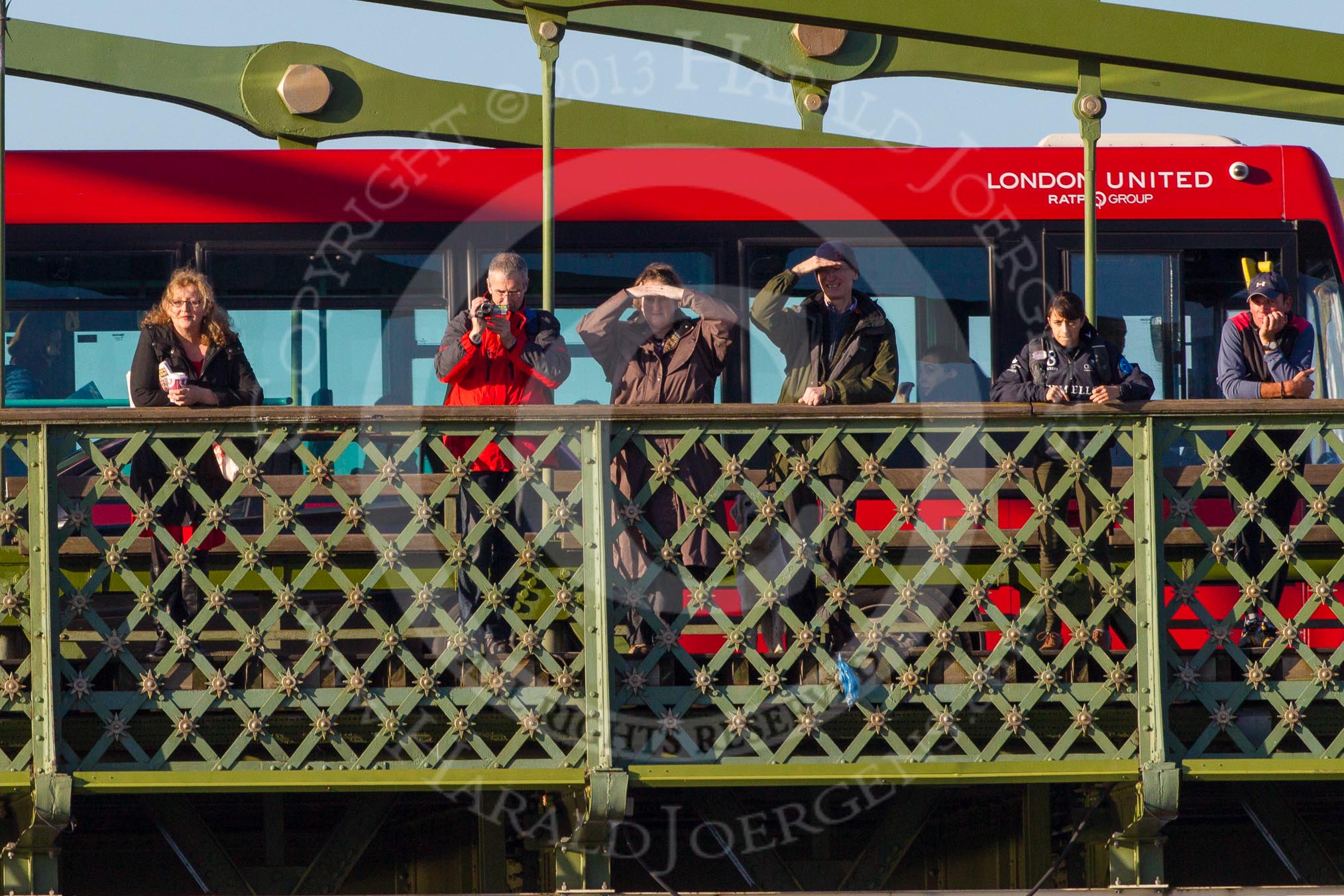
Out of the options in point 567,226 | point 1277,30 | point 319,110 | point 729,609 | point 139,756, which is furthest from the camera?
point 319,110

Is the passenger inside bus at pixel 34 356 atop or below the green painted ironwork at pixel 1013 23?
below

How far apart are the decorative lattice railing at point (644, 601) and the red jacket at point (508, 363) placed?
1.07 ft

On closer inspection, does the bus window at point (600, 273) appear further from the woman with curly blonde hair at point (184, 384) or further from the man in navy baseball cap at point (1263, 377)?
the man in navy baseball cap at point (1263, 377)

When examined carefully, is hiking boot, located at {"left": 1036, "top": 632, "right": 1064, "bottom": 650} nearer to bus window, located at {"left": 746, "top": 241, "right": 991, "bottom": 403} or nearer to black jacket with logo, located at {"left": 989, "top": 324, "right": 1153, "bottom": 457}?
black jacket with logo, located at {"left": 989, "top": 324, "right": 1153, "bottom": 457}

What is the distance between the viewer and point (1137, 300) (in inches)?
358

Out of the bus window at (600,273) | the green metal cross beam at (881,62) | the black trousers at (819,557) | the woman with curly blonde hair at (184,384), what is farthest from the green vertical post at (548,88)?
the green metal cross beam at (881,62)

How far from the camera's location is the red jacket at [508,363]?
20.8ft

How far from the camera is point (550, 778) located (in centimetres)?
593

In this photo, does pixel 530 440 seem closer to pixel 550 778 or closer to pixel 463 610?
pixel 463 610

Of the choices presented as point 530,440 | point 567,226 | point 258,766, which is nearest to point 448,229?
point 567,226

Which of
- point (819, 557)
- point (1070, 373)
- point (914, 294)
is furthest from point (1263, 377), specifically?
point (914, 294)

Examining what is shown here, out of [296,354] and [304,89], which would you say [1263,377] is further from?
[304,89]

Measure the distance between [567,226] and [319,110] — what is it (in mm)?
2214

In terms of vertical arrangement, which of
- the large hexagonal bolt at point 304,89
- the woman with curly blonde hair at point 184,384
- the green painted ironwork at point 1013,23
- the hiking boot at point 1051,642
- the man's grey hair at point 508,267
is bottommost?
the hiking boot at point 1051,642
